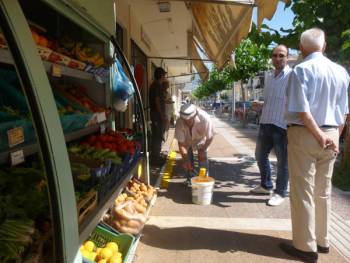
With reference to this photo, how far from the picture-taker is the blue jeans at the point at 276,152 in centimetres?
496

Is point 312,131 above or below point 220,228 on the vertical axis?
above

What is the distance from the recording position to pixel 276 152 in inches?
201

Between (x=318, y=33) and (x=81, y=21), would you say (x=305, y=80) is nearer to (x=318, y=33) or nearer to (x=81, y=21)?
(x=318, y=33)

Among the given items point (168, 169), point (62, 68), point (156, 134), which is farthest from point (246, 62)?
point (62, 68)

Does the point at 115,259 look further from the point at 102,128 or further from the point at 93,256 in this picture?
the point at 102,128

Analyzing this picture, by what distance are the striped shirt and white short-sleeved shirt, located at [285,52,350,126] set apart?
1564mm

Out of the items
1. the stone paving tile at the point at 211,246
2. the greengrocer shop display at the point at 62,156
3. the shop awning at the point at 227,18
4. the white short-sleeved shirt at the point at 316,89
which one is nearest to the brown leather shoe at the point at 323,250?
the stone paving tile at the point at 211,246

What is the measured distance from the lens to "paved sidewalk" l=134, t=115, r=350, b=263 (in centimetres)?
356

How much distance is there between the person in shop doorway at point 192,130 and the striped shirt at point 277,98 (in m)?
0.84

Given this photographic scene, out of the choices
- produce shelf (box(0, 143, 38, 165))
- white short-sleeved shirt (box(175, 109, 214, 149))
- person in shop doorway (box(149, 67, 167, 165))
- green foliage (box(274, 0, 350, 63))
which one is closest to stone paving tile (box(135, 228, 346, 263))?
white short-sleeved shirt (box(175, 109, 214, 149))

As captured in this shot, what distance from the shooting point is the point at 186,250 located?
12.0ft

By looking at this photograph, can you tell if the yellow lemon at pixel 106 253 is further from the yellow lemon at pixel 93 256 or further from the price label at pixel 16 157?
the price label at pixel 16 157

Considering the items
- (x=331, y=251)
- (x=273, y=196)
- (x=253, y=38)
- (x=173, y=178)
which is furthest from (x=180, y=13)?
(x=331, y=251)

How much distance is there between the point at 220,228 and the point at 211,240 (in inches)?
14.1
